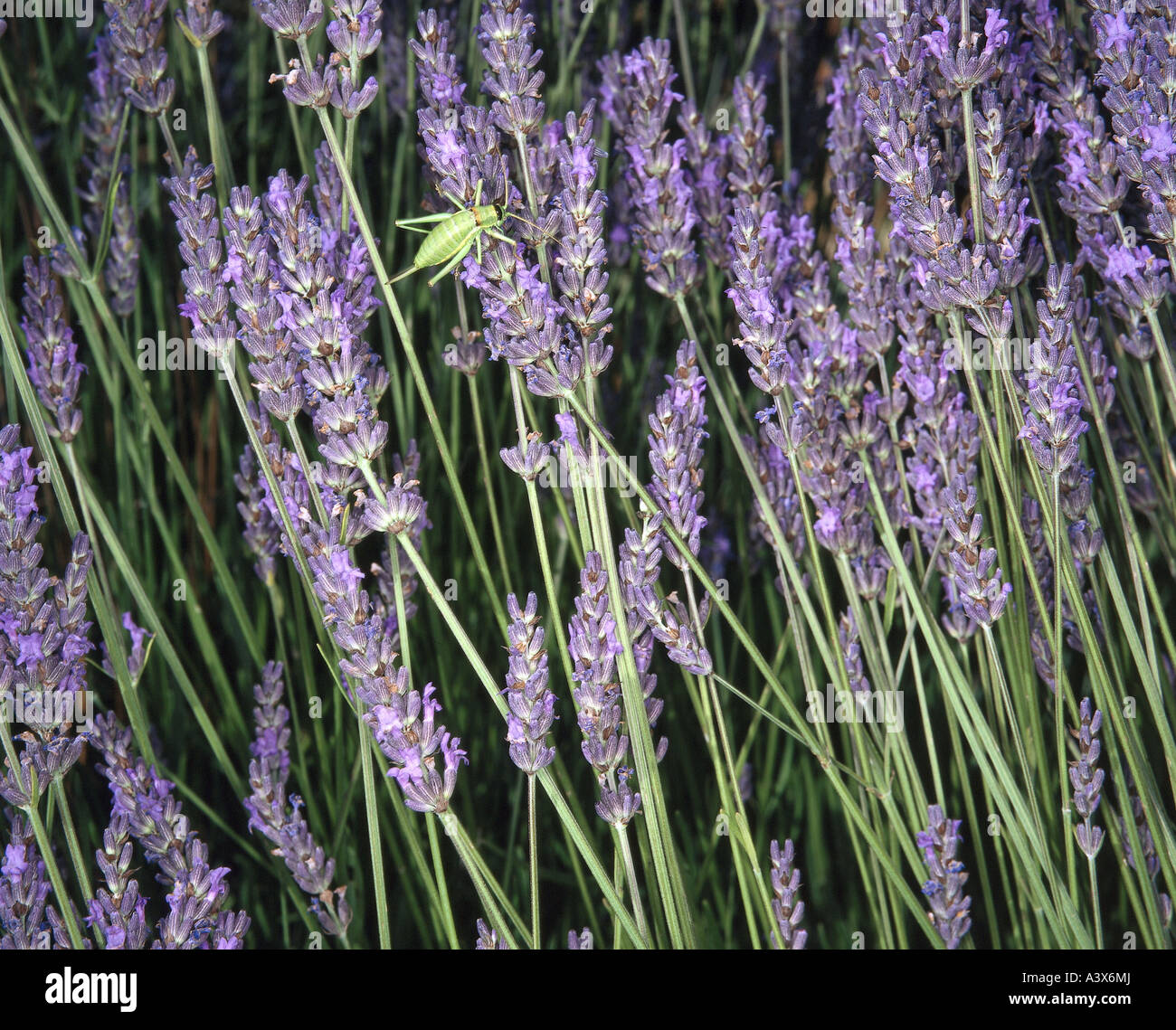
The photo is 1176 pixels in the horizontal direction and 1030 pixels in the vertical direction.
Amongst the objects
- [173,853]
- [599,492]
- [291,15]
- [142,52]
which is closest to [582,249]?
[599,492]

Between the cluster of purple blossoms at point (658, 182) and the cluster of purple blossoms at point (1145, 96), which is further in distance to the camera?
the cluster of purple blossoms at point (658, 182)

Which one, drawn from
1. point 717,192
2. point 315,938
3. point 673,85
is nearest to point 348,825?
point 315,938

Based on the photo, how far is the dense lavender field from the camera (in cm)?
75

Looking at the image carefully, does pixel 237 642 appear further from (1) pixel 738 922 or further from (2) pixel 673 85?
(2) pixel 673 85

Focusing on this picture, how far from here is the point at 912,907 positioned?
81cm

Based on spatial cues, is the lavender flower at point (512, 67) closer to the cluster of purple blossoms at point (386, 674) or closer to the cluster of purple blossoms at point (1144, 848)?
the cluster of purple blossoms at point (386, 674)

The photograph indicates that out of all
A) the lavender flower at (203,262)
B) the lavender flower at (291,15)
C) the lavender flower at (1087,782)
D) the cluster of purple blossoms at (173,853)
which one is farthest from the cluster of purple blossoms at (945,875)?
the lavender flower at (291,15)

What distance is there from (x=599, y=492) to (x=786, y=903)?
43cm

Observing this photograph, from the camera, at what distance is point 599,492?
75cm

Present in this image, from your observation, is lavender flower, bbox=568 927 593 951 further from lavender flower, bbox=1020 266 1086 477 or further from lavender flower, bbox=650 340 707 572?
lavender flower, bbox=1020 266 1086 477

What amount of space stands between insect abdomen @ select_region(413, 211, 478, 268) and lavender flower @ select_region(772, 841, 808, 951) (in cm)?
61

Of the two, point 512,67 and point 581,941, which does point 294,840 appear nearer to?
point 581,941

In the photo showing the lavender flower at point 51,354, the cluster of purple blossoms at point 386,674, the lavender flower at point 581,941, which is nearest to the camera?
the cluster of purple blossoms at point 386,674

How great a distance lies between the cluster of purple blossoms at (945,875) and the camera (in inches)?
33.0
